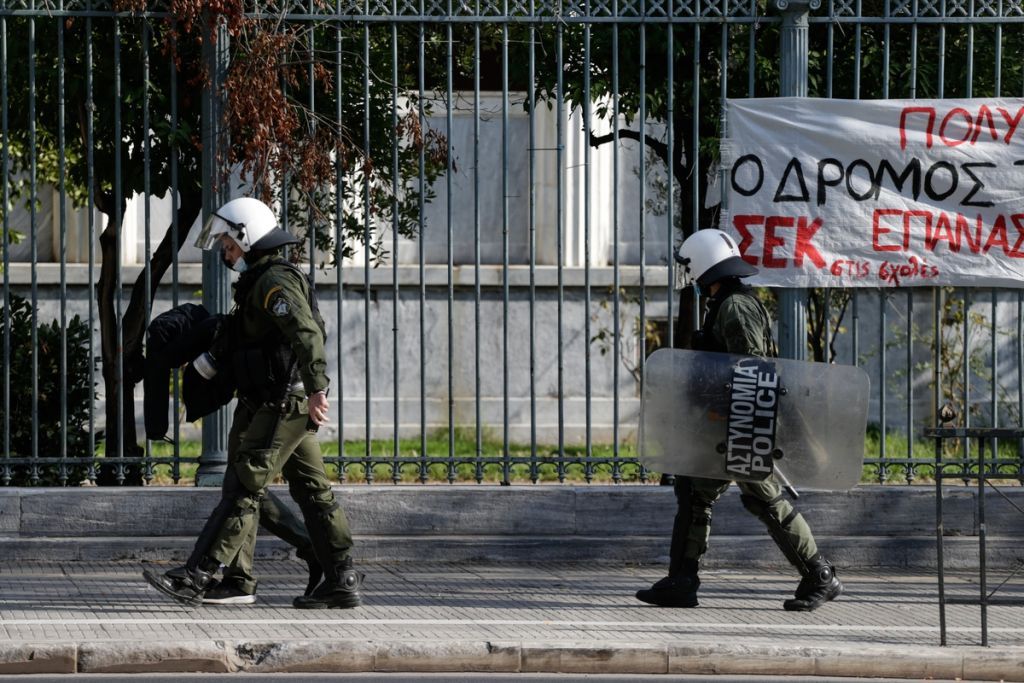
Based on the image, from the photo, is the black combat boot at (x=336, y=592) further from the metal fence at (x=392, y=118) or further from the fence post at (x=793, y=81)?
the fence post at (x=793, y=81)

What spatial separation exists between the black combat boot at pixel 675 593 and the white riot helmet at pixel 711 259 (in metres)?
1.42

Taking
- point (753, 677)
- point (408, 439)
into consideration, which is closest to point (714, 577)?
point (753, 677)

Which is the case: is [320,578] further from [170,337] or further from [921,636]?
[921,636]

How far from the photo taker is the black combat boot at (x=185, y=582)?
7.33 meters

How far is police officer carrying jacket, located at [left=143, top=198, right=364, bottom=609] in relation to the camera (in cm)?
732

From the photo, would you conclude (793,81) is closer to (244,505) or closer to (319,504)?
(319,504)

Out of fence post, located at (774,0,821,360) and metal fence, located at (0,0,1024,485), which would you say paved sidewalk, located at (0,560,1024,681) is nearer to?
metal fence, located at (0,0,1024,485)

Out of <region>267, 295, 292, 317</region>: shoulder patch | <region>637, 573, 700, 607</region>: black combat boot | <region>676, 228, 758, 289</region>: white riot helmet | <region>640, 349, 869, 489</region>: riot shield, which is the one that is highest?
<region>676, 228, 758, 289</region>: white riot helmet

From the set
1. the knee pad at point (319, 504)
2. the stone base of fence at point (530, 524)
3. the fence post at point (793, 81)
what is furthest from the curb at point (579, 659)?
the fence post at point (793, 81)

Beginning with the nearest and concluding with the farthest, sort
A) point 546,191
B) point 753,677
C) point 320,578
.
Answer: point 753,677 < point 320,578 < point 546,191

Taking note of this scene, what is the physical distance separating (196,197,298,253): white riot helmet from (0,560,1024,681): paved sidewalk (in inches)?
67.6

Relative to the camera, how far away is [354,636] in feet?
22.8

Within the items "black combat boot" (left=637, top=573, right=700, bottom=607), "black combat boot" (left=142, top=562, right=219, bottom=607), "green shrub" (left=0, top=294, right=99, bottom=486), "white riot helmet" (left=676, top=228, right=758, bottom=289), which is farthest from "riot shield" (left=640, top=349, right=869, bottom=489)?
"green shrub" (left=0, top=294, right=99, bottom=486)

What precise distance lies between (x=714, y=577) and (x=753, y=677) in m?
2.15
